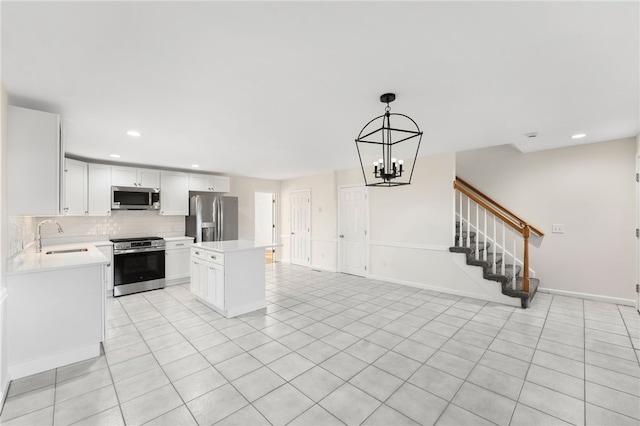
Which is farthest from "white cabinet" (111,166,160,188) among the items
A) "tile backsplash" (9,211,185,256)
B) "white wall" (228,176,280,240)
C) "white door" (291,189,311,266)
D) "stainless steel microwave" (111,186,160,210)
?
"white door" (291,189,311,266)

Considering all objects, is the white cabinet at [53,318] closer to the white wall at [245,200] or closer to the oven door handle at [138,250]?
the oven door handle at [138,250]

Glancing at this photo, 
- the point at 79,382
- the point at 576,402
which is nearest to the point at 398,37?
the point at 576,402

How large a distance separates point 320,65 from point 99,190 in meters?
4.84

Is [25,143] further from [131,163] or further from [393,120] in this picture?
[393,120]

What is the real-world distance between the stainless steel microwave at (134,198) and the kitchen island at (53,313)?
2.34 meters

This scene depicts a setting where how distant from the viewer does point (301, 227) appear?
7.26 metres

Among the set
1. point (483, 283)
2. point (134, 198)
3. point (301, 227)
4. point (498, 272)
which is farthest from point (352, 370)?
point (301, 227)

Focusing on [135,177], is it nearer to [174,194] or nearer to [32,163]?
[174,194]

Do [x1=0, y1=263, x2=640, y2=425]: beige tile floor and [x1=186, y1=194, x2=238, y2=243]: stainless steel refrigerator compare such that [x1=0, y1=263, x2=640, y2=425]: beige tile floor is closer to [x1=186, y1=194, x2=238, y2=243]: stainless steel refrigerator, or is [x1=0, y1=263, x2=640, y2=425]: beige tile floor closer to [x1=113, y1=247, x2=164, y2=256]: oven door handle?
[x1=113, y1=247, x2=164, y2=256]: oven door handle

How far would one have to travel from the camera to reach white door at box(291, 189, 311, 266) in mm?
7043

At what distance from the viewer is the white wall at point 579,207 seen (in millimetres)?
3926

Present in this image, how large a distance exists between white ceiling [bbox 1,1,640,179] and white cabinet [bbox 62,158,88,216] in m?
1.33

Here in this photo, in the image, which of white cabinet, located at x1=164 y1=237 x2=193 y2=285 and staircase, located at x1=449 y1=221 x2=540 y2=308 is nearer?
staircase, located at x1=449 y1=221 x2=540 y2=308

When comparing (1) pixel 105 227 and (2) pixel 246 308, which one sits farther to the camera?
(1) pixel 105 227
